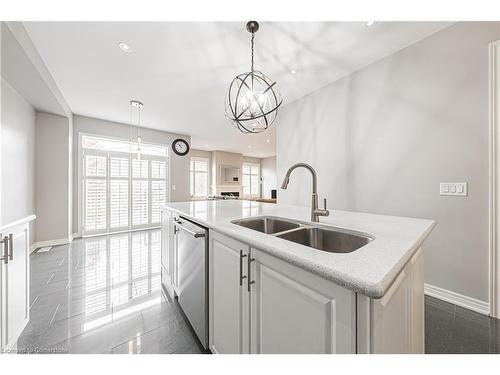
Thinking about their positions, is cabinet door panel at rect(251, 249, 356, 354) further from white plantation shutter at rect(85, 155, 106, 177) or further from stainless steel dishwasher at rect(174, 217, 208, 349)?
white plantation shutter at rect(85, 155, 106, 177)

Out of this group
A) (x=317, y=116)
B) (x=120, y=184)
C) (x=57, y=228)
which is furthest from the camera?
(x=120, y=184)

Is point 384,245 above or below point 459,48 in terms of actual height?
below

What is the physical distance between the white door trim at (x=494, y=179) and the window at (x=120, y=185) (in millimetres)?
5190

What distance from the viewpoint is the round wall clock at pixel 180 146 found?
5.60 metres

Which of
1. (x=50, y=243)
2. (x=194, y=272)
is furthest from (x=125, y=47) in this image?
(x=50, y=243)

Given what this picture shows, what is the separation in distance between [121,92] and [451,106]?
4169mm

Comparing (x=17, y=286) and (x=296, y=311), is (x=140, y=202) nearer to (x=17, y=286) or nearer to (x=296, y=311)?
(x=17, y=286)

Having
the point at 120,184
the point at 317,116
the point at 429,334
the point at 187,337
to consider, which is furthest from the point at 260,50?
the point at 120,184

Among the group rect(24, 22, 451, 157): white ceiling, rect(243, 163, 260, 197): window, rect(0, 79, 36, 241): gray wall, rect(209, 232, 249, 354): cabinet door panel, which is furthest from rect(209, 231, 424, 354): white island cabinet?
rect(243, 163, 260, 197): window

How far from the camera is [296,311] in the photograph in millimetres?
700

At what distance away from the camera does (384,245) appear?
799 mm

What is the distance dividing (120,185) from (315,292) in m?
5.38

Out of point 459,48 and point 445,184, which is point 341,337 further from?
point 459,48

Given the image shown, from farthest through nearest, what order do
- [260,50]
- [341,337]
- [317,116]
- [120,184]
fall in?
[120,184] < [317,116] < [260,50] < [341,337]
